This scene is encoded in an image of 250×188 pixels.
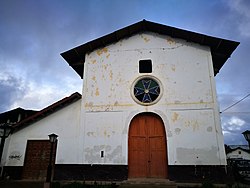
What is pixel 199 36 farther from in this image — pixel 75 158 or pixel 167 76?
pixel 75 158

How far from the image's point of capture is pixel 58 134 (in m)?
10.8

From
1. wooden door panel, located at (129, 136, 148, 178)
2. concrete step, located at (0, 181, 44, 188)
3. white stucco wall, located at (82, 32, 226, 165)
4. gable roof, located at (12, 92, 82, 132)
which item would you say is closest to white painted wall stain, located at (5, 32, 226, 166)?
white stucco wall, located at (82, 32, 226, 165)

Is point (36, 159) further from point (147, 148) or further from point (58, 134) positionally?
point (147, 148)

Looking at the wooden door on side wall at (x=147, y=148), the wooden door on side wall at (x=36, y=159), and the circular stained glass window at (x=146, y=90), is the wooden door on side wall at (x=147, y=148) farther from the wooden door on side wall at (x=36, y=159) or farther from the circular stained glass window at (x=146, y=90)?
the wooden door on side wall at (x=36, y=159)

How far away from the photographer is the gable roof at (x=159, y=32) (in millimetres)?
10570

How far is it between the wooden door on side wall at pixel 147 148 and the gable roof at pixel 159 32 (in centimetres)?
455

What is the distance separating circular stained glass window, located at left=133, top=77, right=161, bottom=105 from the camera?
34.4 ft

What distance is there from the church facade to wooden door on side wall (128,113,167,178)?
4 cm

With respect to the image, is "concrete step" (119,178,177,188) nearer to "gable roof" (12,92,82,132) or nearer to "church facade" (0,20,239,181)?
"church facade" (0,20,239,181)

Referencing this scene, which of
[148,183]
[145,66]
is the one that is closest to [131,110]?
[145,66]

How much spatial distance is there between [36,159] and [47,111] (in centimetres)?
252

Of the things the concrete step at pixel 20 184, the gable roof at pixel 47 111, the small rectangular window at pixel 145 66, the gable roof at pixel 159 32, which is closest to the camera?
the concrete step at pixel 20 184

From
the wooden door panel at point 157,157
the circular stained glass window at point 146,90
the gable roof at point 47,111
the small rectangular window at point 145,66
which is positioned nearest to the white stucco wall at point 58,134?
the gable roof at point 47,111

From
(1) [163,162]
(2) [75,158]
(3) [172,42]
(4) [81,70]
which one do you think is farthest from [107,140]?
(3) [172,42]
